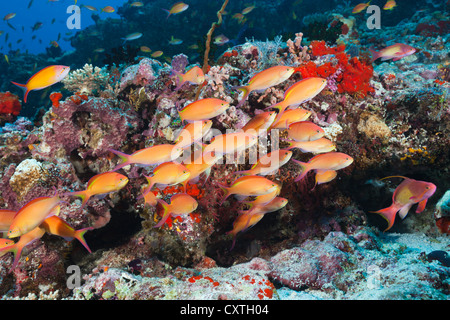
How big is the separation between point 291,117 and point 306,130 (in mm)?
251

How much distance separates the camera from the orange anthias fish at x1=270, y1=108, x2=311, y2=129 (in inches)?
117

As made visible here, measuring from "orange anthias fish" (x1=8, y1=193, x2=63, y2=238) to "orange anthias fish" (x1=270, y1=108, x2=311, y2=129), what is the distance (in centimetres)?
268

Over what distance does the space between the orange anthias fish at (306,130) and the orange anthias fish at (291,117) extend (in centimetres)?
9

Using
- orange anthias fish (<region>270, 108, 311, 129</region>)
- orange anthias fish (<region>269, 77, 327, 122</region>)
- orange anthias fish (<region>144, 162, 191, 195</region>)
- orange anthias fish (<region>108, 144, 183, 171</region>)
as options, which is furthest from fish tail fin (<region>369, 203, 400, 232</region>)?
orange anthias fish (<region>108, 144, 183, 171</region>)

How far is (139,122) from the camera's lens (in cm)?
464

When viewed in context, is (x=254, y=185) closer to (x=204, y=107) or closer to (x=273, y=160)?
(x=273, y=160)

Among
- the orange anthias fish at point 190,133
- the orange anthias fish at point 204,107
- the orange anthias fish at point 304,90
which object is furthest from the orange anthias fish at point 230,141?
the orange anthias fish at point 304,90

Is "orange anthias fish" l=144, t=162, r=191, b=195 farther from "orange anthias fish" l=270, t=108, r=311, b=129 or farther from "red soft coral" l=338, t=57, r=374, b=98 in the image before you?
"red soft coral" l=338, t=57, r=374, b=98

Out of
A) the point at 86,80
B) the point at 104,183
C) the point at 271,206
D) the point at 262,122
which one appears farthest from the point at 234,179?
the point at 86,80

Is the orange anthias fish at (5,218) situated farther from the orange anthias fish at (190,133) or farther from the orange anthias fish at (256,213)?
the orange anthias fish at (256,213)

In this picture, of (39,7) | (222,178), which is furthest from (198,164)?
(39,7)

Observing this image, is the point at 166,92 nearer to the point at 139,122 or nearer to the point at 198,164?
the point at 139,122

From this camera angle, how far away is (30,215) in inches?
91.3

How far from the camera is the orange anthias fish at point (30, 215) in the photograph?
2.27m
